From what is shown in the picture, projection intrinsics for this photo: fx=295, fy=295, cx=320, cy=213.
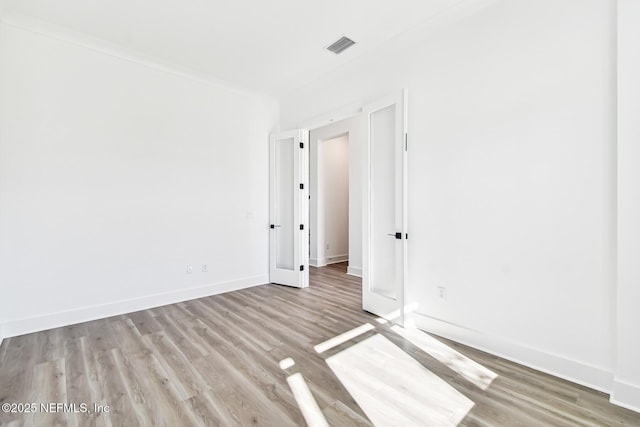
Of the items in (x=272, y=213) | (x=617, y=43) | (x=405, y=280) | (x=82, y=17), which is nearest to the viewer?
(x=617, y=43)

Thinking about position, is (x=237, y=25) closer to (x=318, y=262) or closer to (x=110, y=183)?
(x=110, y=183)

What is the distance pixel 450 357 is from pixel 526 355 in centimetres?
57

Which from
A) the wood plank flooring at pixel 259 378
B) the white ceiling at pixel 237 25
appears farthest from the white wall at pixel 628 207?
the white ceiling at pixel 237 25

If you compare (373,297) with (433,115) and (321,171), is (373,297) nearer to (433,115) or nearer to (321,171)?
(433,115)

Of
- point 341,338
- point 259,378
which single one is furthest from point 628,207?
point 259,378

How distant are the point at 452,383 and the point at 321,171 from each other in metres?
4.95

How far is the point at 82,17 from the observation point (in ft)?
9.62

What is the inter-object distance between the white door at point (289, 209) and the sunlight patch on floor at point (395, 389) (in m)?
2.27

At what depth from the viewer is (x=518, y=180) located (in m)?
2.43

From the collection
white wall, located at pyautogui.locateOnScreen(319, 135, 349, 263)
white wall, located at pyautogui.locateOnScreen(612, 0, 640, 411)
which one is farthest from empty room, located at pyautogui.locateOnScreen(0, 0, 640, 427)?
white wall, located at pyautogui.locateOnScreen(319, 135, 349, 263)

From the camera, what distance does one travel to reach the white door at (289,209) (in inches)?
187

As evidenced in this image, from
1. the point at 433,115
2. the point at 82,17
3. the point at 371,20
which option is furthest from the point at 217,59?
the point at 433,115

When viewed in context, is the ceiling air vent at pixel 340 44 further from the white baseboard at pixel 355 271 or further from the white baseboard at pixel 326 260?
the white baseboard at pixel 326 260

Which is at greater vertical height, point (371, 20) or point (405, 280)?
point (371, 20)
